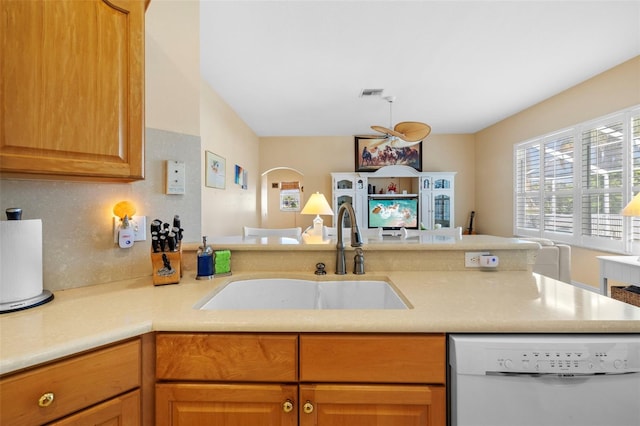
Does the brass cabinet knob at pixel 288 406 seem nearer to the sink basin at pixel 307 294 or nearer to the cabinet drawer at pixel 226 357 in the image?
the cabinet drawer at pixel 226 357

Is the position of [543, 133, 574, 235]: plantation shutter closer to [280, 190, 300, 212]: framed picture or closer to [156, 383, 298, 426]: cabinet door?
[280, 190, 300, 212]: framed picture

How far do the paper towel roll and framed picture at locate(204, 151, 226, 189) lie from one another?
2.10m

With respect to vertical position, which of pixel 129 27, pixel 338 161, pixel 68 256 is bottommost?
pixel 68 256

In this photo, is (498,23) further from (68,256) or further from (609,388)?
(68,256)

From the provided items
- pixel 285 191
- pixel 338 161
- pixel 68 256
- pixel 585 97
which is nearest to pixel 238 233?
pixel 285 191

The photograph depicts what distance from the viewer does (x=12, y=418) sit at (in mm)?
584

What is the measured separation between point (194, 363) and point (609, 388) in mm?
1100

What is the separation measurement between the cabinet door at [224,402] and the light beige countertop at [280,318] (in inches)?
6.4

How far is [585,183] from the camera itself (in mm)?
3277

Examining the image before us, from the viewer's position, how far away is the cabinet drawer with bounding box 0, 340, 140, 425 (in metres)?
0.59

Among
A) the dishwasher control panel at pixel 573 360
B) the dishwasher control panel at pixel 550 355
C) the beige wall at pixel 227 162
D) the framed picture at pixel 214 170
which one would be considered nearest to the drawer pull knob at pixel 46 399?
the dishwasher control panel at pixel 550 355

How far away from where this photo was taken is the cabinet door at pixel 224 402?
0.76 metres

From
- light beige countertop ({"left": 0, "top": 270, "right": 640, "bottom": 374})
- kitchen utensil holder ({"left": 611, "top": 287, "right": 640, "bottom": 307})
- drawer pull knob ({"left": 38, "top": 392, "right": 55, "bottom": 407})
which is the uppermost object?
light beige countertop ({"left": 0, "top": 270, "right": 640, "bottom": 374})

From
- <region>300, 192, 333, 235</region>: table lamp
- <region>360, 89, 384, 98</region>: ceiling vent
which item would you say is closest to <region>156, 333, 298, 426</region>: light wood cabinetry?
<region>300, 192, 333, 235</region>: table lamp
